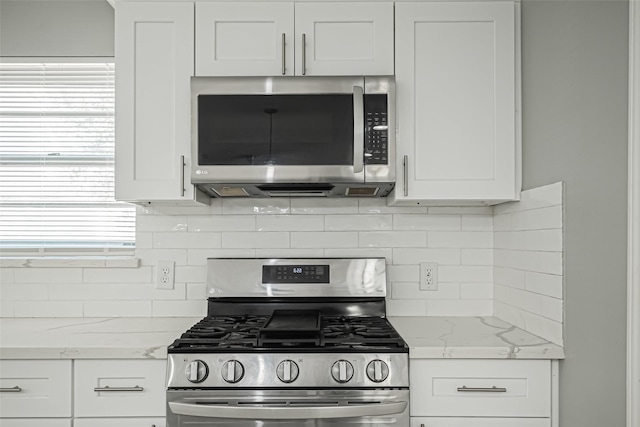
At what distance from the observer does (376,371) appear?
183cm

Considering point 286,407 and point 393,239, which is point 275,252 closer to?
point 393,239

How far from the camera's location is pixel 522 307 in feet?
7.23

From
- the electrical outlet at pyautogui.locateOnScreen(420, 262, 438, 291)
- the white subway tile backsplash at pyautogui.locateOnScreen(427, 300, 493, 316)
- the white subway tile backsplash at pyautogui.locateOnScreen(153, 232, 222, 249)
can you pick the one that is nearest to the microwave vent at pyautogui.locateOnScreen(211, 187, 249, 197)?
the white subway tile backsplash at pyautogui.locateOnScreen(153, 232, 222, 249)

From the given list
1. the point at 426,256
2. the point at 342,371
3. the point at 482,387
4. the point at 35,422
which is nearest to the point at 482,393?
the point at 482,387

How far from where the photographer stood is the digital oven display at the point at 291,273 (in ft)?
8.01

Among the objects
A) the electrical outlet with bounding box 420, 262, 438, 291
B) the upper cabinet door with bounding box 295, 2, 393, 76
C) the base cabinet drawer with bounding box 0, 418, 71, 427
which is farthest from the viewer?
the electrical outlet with bounding box 420, 262, 438, 291

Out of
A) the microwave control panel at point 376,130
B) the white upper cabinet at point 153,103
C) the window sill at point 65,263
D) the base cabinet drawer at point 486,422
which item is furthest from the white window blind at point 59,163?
the base cabinet drawer at point 486,422

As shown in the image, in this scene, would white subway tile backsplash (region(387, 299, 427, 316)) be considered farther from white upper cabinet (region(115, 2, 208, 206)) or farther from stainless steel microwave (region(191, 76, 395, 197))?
white upper cabinet (region(115, 2, 208, 206))

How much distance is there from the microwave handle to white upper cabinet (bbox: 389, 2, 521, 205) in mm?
180

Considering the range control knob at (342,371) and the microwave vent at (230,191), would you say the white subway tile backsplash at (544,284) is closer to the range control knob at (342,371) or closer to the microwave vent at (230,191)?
the range control knob at (342,371)

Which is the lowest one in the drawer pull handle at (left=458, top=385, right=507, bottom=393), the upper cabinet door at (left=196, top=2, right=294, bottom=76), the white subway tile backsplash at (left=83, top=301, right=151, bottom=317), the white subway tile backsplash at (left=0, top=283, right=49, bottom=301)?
the drawer pull handle at (left=458, top=385, right=507, bottom=393)

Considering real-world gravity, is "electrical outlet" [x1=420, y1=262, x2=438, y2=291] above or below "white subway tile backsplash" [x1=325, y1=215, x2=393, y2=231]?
below

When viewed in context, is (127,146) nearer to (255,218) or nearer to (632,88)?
(255,218)

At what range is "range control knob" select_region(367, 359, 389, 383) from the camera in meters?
1.83
